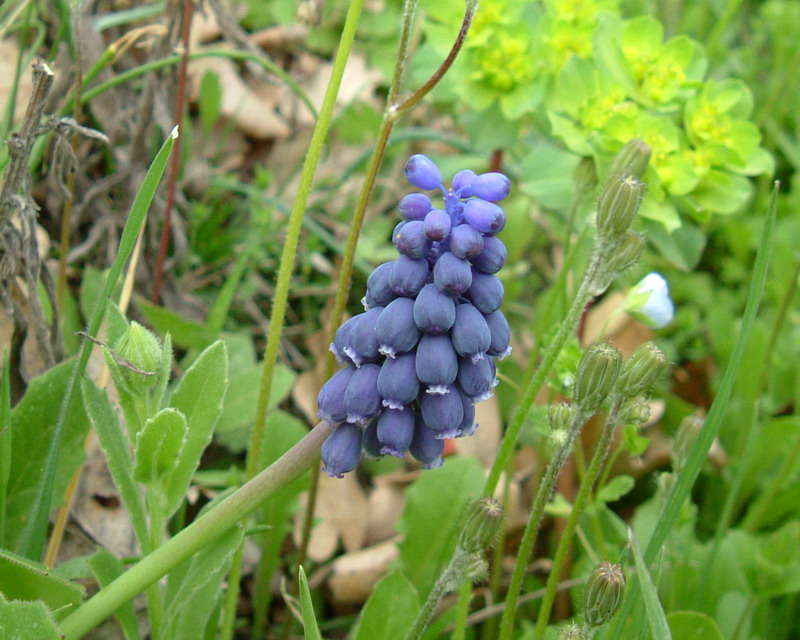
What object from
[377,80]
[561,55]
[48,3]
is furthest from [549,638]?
[377,80]

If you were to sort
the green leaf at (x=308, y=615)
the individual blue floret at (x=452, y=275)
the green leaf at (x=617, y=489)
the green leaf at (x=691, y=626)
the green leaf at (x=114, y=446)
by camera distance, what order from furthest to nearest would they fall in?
1. the green leaf at (x=617, y=489)
2. the green leaf at (x=691, y=626)
3. the green leaf at (x=114, y=446)
4. the green leaf at (x=308, y=615)
5. the individual blue floret at (x=452, y=275)

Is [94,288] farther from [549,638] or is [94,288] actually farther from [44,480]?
[549,638]

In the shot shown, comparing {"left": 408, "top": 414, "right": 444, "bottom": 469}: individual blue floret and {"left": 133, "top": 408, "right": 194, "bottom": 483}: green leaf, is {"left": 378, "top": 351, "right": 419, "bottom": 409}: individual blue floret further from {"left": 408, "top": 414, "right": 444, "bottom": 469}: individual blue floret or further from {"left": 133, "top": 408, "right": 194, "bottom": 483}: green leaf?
{"left": 133, "top": 408, "right": 194, "bottom": 483}: green leaf

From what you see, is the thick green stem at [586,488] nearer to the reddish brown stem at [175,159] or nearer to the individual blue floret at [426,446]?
the individual blue floret at [426,446]

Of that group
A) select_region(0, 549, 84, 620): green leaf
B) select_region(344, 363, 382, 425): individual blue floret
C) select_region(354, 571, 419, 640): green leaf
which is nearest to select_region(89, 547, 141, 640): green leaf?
select_region(0, 549, 84, 620): green leaf

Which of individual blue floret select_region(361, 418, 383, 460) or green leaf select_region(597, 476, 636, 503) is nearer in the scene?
individual blue floret select_region(361, 418, 383, 460)

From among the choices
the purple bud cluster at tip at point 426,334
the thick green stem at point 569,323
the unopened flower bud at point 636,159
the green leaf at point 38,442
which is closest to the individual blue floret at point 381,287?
the purple bud cluster at tip at point 426,334
